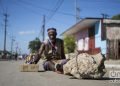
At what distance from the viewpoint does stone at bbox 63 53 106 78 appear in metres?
9.01

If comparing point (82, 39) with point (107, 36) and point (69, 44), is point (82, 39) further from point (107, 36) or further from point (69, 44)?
point (107, 36)

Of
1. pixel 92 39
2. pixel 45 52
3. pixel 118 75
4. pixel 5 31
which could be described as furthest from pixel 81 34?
pixel 5 31

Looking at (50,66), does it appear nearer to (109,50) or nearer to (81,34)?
(109,50)

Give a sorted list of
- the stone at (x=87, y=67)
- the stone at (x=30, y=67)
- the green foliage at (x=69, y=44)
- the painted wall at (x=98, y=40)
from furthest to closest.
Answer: the green foliage at (x=69, y=44), the painted wall at (x=98, y=40), the stone at (x=30, y=67), the stone at (x=87, y=67)

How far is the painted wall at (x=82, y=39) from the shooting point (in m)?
42.1

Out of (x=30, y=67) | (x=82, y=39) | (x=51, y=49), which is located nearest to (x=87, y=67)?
(x=51, y=49)

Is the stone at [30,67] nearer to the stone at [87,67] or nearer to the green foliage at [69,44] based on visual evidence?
the stone at [87,67]

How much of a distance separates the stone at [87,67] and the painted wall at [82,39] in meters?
32.0

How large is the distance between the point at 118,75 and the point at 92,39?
29.5 metres

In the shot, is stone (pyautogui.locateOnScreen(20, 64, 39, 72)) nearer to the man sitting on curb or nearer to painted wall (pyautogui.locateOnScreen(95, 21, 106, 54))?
the man sitting on curb

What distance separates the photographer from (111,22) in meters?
33.0

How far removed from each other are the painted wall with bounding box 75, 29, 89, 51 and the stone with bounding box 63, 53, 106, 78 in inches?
1260

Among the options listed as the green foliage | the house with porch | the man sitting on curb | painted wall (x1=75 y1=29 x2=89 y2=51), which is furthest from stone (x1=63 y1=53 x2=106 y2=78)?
the green foliage

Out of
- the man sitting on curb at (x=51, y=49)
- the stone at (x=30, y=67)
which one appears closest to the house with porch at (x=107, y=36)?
the man sitting on curb at (x=51, y=49)
